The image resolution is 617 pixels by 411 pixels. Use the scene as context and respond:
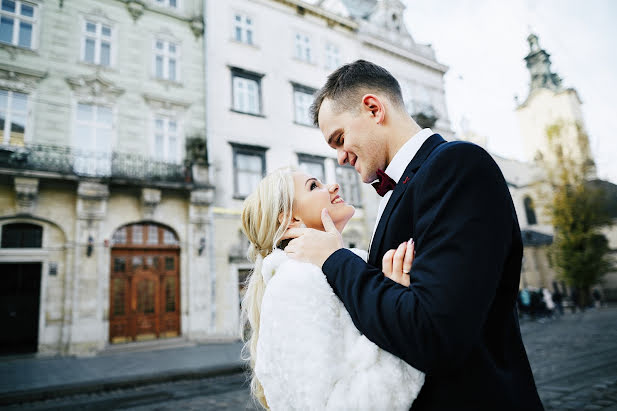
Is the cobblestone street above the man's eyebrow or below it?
below

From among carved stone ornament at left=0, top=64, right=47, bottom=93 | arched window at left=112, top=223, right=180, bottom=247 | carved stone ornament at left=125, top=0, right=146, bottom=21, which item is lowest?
arched window at left=112, top=223, right=180, bottom=247

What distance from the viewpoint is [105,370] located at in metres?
8.65

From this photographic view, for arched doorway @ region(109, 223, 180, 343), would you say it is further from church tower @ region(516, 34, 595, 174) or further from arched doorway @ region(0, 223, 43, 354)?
church tower @ region(516, 34, 595, 174)

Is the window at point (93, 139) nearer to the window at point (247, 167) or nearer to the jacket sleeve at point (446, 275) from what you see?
the window at point (247, 167)

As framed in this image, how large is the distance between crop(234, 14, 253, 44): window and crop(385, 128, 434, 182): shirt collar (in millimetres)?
17620

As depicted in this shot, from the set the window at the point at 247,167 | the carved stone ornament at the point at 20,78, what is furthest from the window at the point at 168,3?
the window at the point at 247,167

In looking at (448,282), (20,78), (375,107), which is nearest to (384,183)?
(375,107)

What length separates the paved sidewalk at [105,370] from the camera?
22.6ft

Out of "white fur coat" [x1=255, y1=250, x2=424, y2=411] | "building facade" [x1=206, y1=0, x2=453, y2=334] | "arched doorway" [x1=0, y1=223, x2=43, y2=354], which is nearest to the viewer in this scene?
"white fur coat" [x1=255, y1=250, x2=424, y2=411]

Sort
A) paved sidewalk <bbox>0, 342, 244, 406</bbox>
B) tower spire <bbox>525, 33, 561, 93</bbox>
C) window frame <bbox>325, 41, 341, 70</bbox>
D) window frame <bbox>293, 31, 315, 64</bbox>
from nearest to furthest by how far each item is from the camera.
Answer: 1. paved sidewalk <bbox>0, 342, 244, 406</bbox>
2. window frame <bbox>293, 31, 315, 64</bbox>
3. window frame <bbox>325, 41, 341, 70</bbox>
4. tower spire <bbox>525, 33, 561, 93</bbox>

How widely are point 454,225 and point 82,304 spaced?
1376 cm

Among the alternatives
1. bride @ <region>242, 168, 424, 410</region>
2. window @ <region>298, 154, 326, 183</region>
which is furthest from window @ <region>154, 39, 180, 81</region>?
bride @ <region>242, 168, 424, 410</region>

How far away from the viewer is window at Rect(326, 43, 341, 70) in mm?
19711

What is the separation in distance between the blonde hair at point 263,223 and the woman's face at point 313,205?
0.05 m
